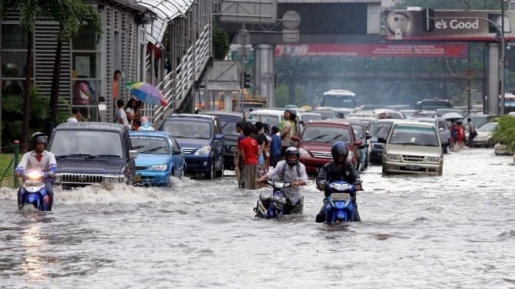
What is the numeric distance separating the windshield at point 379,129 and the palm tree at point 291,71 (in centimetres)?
8835

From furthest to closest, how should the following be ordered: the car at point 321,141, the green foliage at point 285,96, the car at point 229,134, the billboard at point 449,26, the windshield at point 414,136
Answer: the green foliage at point 285,96 < the billboard at point 449,26 < the windshield at point 414,136 < the car at point 229,134 < the car at point 321,141

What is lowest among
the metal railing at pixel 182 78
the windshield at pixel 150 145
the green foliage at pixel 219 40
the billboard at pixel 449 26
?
the windshield at pixel 150 145

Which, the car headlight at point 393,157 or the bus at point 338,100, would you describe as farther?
the bus at point 338,100

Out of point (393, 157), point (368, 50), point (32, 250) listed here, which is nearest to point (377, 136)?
point (393, 157)

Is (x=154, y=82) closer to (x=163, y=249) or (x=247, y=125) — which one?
(x=247, y=125)

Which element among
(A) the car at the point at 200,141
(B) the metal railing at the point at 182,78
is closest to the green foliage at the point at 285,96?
(B) the metal railing at the point at 182,78

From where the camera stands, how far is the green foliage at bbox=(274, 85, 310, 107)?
151750mm

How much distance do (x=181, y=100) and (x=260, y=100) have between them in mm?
22233

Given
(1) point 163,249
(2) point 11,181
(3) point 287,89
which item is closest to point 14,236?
(1) point 163,249

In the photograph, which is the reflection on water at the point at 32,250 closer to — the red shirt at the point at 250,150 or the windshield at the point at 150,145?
the red shirt at the point at 250,150

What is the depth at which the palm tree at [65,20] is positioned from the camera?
38.2 m

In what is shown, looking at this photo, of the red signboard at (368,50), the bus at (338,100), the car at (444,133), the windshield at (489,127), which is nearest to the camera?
the car at (444,133)

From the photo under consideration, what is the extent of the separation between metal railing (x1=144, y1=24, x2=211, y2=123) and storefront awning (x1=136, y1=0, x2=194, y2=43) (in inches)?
67.2

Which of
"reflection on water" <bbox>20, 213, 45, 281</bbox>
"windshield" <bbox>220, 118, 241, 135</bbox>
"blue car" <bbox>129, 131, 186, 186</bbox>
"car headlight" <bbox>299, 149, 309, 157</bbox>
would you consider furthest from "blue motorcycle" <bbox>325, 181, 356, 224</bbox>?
"windshield" <bbox>220, 118, 241, 135</bbox>
